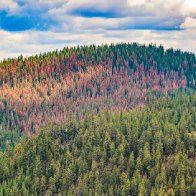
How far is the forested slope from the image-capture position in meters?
161

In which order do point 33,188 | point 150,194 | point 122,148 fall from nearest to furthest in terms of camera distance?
point 150,194 → point 33,188 → point 122,148

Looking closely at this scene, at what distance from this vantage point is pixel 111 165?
180 metres

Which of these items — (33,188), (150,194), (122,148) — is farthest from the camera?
(122,148)

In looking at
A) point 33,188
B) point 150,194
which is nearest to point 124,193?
point 150,194

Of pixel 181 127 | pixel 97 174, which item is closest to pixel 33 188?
pixel 97 174

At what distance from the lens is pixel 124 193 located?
157500 millimetres

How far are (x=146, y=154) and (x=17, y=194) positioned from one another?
156ft

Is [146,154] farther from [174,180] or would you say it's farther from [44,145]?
[44,145]

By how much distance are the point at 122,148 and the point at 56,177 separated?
1084 inches

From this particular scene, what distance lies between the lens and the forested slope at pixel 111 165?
16062cm

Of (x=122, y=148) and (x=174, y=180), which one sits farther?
(x=122, y=148)

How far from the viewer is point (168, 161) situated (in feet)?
565

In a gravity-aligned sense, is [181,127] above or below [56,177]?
above

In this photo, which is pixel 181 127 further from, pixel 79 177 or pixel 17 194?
pixel 17 194
